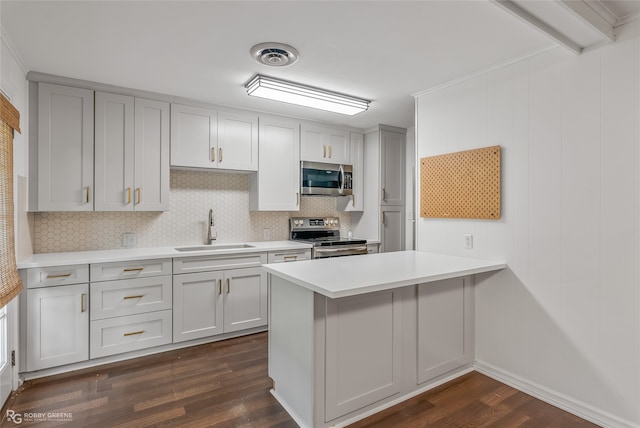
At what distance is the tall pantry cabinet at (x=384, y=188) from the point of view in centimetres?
446

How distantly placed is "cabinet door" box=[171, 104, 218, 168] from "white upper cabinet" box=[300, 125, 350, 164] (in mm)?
1059

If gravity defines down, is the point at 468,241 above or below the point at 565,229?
below

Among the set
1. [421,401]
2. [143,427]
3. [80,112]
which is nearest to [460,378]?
[421,401]

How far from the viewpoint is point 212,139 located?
3.57m

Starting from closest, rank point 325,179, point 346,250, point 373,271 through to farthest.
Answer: point 373,271 < point 346,250 < point 325,179

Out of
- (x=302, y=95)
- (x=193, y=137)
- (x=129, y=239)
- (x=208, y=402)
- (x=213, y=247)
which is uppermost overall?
(x=302, y=95)

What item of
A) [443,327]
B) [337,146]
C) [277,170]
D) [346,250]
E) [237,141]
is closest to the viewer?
[443,327]

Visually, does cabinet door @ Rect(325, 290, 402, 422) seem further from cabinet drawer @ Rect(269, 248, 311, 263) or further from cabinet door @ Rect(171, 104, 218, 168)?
cabinet door @ Rect(171, 104, 218, 168)

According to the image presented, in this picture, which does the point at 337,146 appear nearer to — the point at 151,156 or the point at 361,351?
the point at 151,156

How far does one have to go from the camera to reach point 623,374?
78.6 inches

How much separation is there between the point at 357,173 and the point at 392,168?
1.52 ft

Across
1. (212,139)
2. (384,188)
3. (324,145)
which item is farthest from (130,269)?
(384,188)

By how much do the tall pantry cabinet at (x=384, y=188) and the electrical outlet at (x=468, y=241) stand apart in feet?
5.41

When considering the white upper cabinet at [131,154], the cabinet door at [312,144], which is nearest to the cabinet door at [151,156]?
the white upper cabinet at [131,154]
